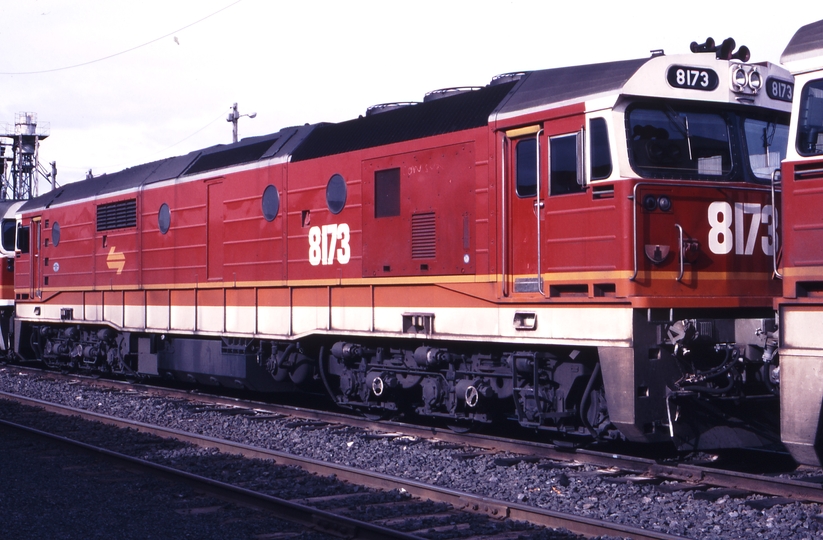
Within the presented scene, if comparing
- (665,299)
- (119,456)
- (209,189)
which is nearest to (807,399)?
(665,299)

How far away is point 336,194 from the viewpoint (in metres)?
12.8

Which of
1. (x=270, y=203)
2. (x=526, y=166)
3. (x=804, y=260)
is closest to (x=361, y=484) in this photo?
(x=526, y=166)

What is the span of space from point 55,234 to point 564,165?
15.5 m

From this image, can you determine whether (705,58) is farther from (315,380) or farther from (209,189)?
(209,189)

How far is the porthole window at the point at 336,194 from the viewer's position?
41.4ft

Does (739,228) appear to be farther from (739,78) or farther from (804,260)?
(804,260)

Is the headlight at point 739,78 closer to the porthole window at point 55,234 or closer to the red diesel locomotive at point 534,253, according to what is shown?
the red diesel locomotive at point 534,253

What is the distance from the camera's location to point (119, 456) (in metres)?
10.5

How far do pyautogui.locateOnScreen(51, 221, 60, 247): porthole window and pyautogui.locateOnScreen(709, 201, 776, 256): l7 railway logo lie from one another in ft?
53.9

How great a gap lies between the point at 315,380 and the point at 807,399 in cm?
884

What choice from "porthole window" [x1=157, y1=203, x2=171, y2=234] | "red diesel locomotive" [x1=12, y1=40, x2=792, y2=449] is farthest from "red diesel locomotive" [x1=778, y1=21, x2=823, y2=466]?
"porthole window" [x1=157, y1=203, x2=171, y2=234]

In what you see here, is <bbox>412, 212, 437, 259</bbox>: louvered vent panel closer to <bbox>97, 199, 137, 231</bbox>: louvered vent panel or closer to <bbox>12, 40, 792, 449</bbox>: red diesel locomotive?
<bbox>12, 40, 792, 449</bbox>: red diesel locomotive

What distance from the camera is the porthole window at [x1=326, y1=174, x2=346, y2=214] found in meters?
12.6

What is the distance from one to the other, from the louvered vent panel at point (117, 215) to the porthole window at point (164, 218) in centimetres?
107
